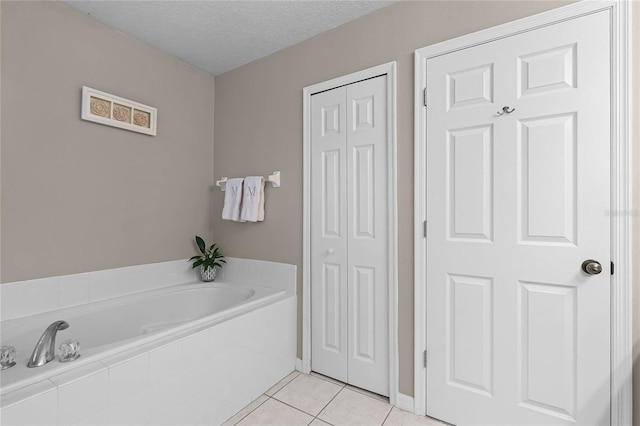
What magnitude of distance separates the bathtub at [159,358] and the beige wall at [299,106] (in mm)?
354

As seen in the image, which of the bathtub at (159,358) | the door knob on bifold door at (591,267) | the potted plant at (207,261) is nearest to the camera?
the bathtub at (159,358)

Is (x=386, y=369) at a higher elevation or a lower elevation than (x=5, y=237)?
lower

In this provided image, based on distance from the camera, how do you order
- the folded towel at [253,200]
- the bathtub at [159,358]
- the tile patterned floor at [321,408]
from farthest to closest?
the folded towel at [253,200]
the tile patterned floor at [321,408]
the bathtub at [159,358]

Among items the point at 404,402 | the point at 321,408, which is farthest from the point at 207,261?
the point at 404,402

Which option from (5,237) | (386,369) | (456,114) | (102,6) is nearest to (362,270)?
(386,369)

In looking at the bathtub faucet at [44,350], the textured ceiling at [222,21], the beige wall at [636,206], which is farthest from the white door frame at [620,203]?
the bathtub faucet at [44,350]

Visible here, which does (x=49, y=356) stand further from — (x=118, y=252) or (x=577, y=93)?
(x=577, y=93)

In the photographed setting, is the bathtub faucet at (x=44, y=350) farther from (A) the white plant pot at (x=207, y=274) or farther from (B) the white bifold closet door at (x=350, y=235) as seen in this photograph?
(B) the white bifold closet door at (x=350, y=235)

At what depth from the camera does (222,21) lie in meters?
2.02

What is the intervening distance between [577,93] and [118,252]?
9.27 feet

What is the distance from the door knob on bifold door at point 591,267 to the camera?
51.5 inches

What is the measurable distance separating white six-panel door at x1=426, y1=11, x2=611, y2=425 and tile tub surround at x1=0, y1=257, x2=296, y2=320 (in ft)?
3.83

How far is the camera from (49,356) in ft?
4.15

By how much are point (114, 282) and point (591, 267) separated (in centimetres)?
275
